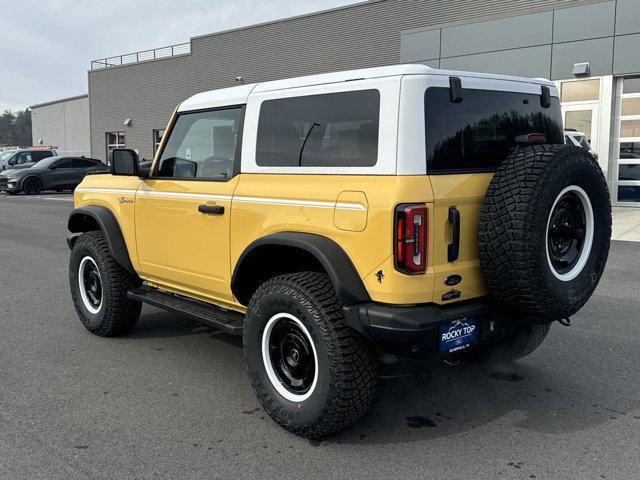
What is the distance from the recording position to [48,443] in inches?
134

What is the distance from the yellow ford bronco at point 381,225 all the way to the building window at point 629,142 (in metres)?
14.3

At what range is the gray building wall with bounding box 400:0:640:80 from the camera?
1645 cm

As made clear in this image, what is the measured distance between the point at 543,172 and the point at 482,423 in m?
1.52

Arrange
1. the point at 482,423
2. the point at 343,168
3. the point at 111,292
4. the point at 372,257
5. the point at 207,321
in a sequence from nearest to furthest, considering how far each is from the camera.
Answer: the point at 372,257 < the point at 343,168 < the point at 482,423 < the point at 207,321 < the point at 111,292

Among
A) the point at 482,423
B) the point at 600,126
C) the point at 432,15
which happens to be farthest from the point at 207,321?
the point at 432,15

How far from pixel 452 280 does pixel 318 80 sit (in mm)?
1392

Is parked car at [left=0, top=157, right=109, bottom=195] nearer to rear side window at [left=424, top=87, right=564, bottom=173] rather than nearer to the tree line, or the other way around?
rear side window at [left=424, top=87, right=564, bottom=173]

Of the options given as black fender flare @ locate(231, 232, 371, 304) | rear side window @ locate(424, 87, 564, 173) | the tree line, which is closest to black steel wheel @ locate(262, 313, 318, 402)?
black fender flare @ locate(231, 232, 371, 304)

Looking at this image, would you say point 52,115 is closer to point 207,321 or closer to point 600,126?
point 600,126

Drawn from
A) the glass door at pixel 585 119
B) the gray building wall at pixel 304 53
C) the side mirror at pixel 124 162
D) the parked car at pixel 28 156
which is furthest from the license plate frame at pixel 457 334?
the parked car at pixel 28 156

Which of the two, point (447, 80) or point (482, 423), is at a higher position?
point (447, 80)

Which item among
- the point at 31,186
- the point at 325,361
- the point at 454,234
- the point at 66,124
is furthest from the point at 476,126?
the point at 66,124

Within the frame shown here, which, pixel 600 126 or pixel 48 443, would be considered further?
pixel 600 126

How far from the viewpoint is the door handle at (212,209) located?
4039mm
